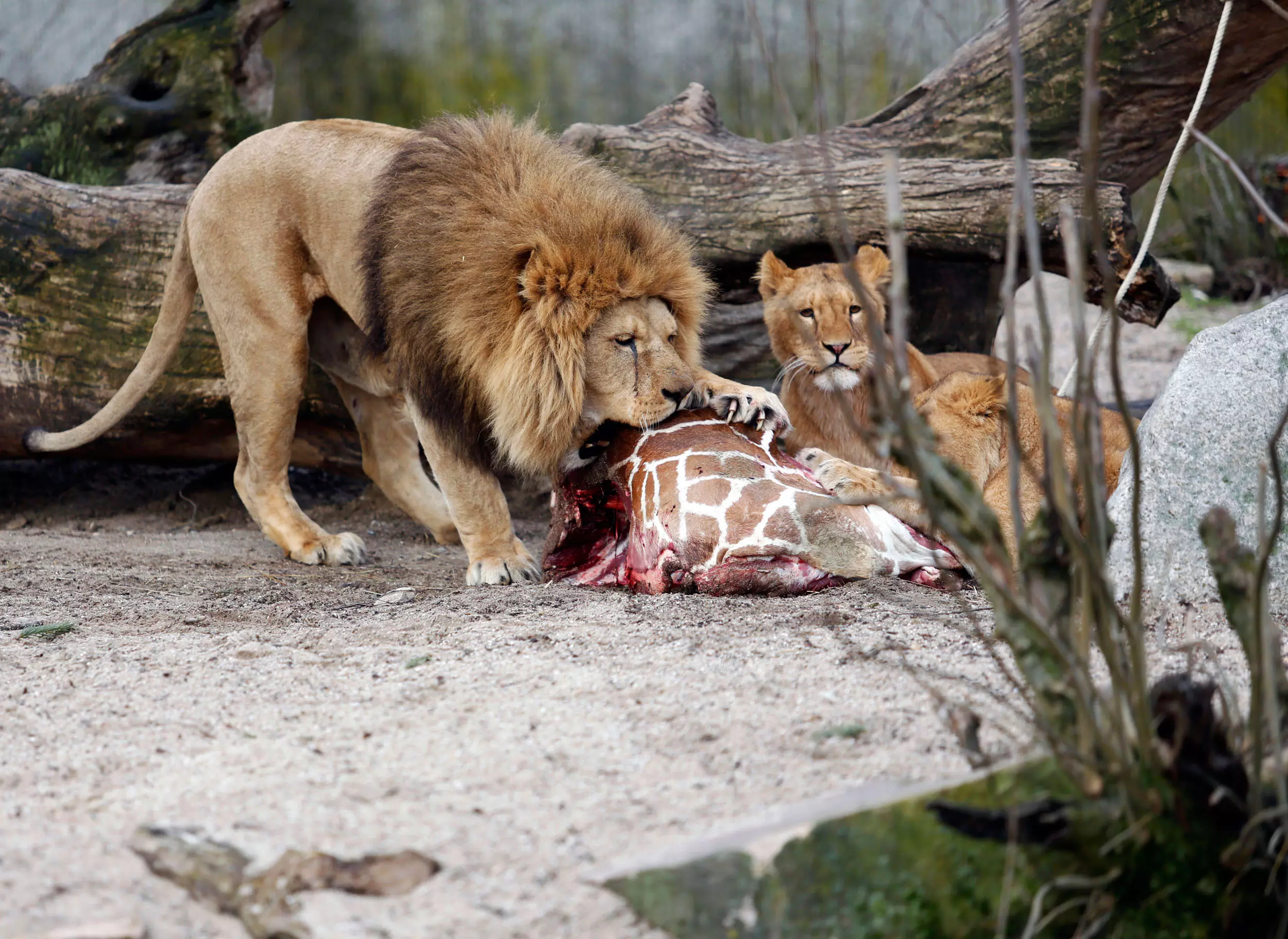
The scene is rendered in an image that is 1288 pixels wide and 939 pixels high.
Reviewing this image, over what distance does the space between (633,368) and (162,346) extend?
7.16 ft

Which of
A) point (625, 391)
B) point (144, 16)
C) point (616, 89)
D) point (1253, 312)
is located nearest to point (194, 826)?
point (625, 391)

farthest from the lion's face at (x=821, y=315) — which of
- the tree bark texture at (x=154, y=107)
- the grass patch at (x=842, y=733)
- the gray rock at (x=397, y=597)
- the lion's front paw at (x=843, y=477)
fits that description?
the tree bark texture at (x=154, y=107)

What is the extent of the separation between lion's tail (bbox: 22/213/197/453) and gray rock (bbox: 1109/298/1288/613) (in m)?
3.45

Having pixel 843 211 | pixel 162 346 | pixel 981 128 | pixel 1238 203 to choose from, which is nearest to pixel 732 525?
pixel 843 211

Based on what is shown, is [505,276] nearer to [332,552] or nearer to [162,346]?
[332,552]

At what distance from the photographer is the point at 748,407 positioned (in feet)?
12.1

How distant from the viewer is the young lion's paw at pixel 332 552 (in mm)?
4566

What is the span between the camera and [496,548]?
13.1 feet

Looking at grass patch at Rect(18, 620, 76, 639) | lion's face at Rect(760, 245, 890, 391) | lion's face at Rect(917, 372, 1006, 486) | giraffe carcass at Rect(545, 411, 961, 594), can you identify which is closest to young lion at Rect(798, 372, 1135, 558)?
lion's face at Rect(917, 372, 1006, 486)

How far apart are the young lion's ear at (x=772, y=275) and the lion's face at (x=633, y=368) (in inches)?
39.1

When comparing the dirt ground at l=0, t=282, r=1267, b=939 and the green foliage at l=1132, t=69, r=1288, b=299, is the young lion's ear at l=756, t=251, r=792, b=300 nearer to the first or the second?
the dirt ground at l=0, t=282, r=1267, b=939

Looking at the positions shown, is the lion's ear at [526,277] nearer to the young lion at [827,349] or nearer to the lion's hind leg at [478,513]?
the lion's hind leg at [478,513]

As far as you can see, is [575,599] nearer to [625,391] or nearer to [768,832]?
[625,391]

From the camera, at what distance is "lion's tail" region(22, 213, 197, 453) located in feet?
15.8
